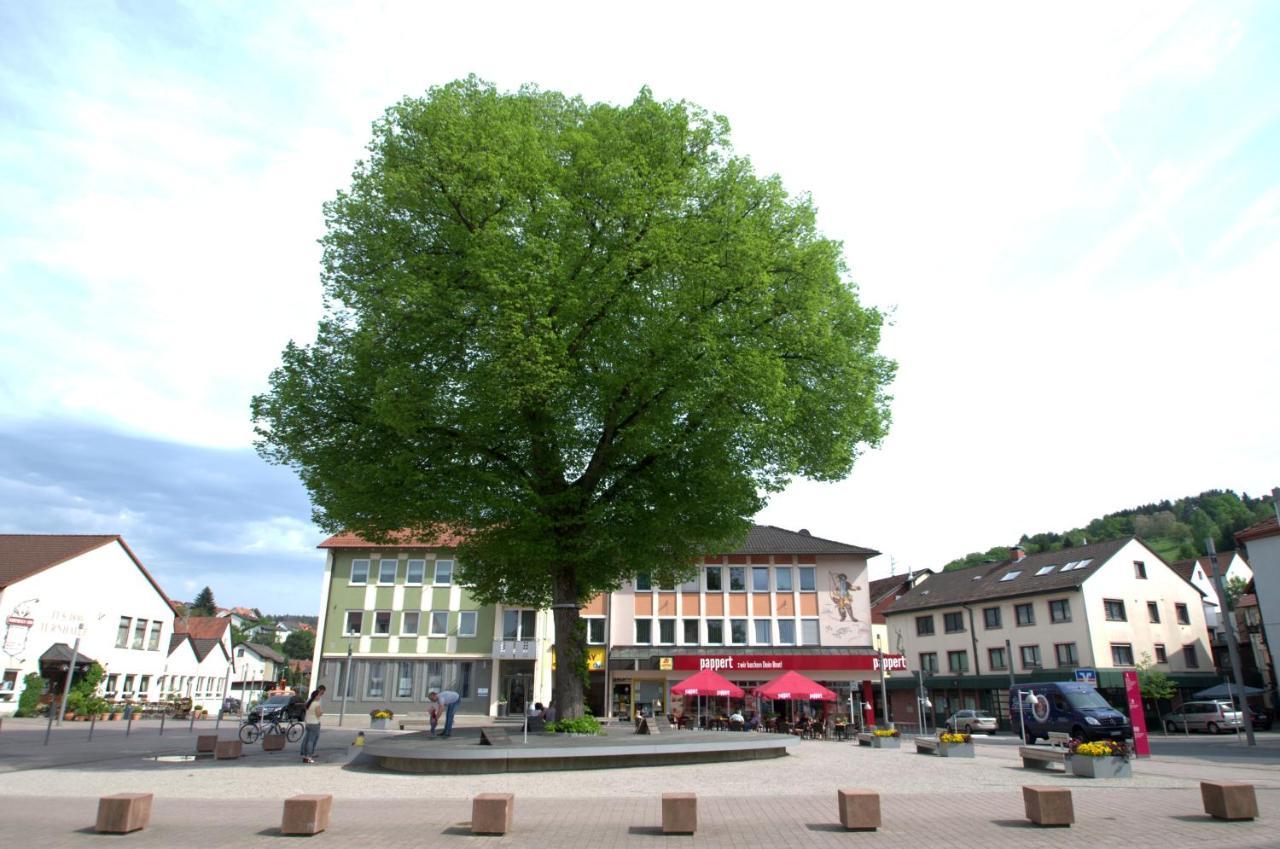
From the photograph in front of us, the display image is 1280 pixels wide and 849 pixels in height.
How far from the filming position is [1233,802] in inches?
419

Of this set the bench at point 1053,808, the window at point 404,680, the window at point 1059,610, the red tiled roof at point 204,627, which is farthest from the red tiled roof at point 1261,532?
the red tiled roof at point 204,627

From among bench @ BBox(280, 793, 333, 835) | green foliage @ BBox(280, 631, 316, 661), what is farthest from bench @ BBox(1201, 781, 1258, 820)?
green foliage @ BBox(280, 631, 316, 661)

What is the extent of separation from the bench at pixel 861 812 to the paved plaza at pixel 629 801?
0.81ft

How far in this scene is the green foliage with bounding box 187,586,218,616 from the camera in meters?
145

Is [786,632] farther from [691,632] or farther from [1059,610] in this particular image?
[1059,610]

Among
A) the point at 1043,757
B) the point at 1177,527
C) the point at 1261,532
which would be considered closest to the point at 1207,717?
the point at 1261,532

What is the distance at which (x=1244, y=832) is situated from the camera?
9914 mm

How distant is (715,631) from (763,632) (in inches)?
119

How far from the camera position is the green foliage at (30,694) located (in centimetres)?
3988

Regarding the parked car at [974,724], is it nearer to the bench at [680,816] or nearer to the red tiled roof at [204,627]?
the bench at [680,816]

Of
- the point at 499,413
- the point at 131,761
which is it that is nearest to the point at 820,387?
the point at 499,413

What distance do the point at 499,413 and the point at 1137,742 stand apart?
19673 mm

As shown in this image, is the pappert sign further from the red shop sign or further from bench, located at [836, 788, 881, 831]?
the red shop sign

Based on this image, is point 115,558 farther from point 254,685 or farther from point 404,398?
point 254,685
